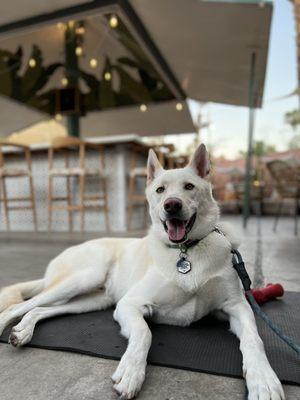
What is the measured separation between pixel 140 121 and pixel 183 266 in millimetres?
9071

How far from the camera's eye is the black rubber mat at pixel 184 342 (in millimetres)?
1148

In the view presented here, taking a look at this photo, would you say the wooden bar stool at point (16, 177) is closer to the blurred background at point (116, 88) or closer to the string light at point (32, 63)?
the blurred background at point (116, 88)

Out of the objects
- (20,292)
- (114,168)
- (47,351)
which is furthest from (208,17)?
(47,351)

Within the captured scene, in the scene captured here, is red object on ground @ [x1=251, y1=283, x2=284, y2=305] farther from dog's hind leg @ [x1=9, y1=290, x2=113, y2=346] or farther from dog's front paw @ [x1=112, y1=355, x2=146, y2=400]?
dog's front paw @ [x1=112, y1=355, x2=146, y2=400]

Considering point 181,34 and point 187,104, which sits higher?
point 181,34

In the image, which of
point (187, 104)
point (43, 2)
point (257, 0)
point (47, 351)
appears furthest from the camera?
point (187, 104)

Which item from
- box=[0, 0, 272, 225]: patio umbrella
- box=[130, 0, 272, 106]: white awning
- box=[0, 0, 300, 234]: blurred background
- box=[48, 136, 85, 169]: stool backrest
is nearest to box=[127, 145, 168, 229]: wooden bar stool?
box=[0, 0, 300, 234]: blurred background

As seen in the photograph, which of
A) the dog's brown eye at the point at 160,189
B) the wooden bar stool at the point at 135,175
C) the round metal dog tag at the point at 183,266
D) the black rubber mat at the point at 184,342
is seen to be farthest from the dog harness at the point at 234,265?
the wooden bar stool at the point at 135,175

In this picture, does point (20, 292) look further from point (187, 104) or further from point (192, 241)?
point (187, 104)

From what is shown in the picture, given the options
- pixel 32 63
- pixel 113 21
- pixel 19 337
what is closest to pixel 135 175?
pixel 113 21

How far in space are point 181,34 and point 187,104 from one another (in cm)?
362

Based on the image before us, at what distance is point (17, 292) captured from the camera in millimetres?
1710

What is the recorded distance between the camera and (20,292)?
1.74m

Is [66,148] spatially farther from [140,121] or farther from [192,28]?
[140,121]
